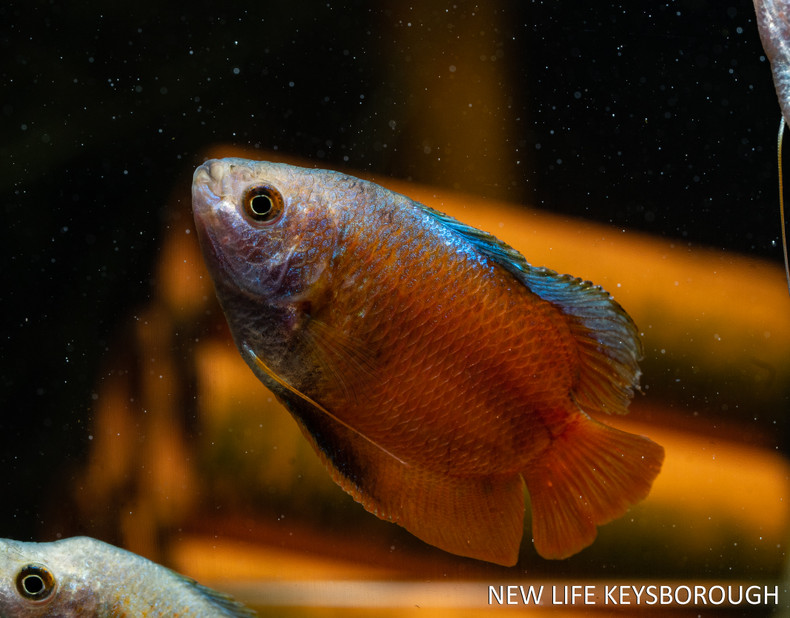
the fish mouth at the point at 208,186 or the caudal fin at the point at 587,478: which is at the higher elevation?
the fish mouth at the point at 208,186

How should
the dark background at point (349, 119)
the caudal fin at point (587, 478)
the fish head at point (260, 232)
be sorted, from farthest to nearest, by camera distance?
1. the dark background at point (349, 119)
2. the caudal fin at point (587, 478)
3. the fish head at point (260, 232)

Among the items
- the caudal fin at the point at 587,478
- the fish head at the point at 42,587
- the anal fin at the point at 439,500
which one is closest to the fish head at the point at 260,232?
the anal fin at the point at 439,500

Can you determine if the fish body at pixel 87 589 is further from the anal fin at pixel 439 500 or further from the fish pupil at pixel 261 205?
the fish pupil at pixel 261 205

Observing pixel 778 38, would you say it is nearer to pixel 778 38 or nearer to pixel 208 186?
pixel 778 38

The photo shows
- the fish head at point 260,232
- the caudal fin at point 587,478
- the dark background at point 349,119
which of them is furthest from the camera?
the dark background at point 349,119

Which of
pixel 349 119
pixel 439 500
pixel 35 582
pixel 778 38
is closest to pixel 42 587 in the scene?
pixel 35 582

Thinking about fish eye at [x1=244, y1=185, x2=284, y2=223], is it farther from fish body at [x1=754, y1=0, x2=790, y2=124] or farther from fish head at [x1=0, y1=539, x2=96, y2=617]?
fish body at [x1=754, y1=0, x2=790, y2=124]

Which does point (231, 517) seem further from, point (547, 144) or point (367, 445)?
point (547, 144)
